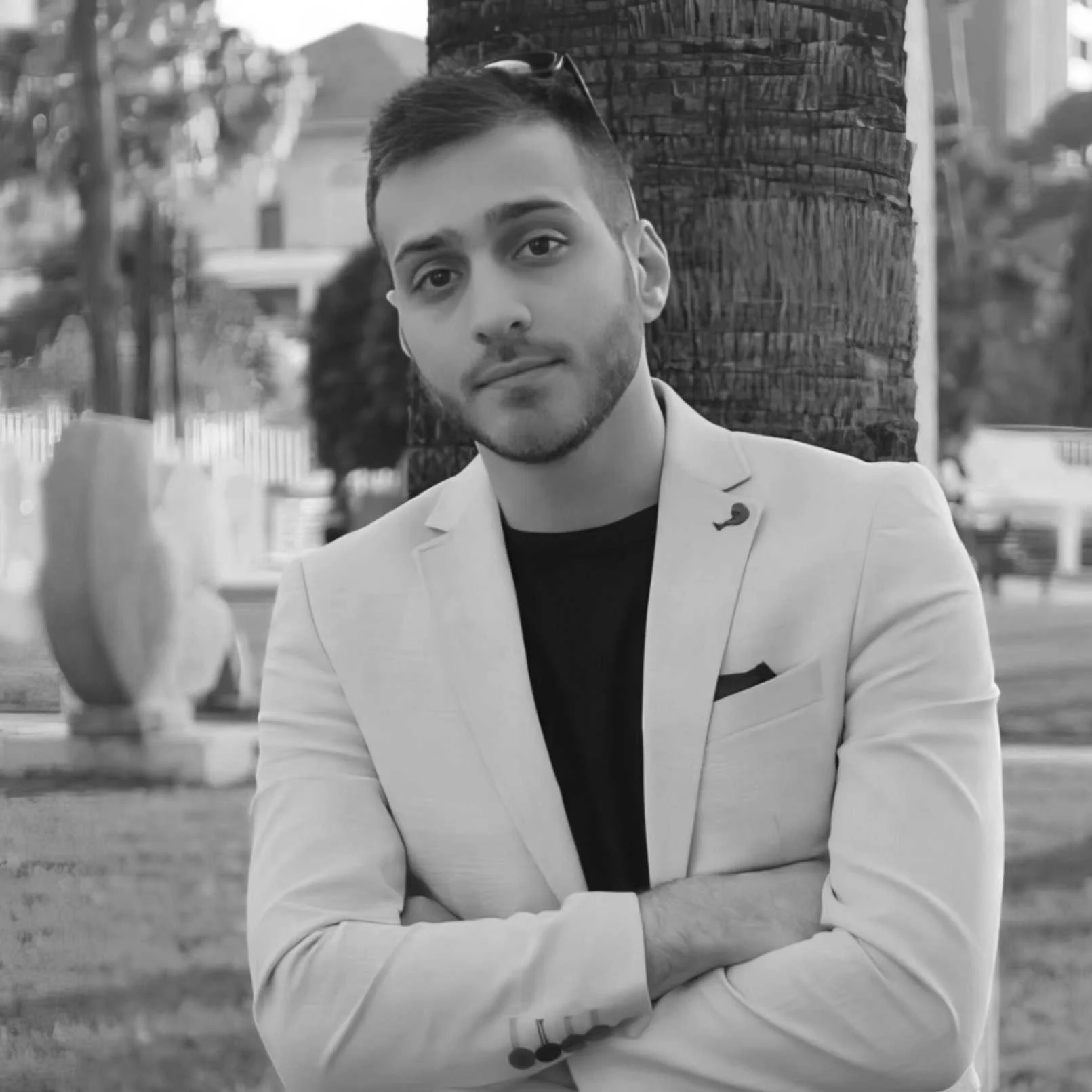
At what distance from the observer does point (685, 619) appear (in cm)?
209

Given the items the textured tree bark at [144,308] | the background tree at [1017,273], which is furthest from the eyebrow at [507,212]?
the background tree at [1017,273]

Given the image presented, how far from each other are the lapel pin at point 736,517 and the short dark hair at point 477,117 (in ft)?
1.23

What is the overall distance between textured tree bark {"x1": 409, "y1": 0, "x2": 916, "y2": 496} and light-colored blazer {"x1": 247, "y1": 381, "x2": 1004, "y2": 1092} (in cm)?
58

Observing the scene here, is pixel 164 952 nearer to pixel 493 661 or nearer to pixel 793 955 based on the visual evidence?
pixel 493 661

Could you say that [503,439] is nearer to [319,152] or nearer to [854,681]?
[854,681]

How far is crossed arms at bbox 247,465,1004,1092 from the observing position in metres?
1.92

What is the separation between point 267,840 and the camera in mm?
2111

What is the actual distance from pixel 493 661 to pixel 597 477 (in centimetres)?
27

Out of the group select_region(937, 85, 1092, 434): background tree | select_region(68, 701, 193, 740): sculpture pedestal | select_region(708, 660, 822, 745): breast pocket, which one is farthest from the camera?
select_region(937, 85, 1092, 434): background tree

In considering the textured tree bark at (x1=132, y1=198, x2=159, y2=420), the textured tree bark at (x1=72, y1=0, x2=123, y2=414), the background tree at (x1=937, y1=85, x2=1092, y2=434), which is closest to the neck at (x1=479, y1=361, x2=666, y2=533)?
the textured tree bark at (x1=72, y1=0, x2=123, y2=414)

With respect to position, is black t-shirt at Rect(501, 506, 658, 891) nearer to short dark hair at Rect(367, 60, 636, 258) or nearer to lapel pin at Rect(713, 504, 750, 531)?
lapel pin at Rect(713, 504, 750, 531)

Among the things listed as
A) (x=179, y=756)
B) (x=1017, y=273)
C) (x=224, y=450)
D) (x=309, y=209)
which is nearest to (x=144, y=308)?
(x=224, y=450)

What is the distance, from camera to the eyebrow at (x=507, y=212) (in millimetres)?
2035

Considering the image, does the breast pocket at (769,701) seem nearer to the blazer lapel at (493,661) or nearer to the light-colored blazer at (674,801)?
the light-colored blazer at (674,801)
